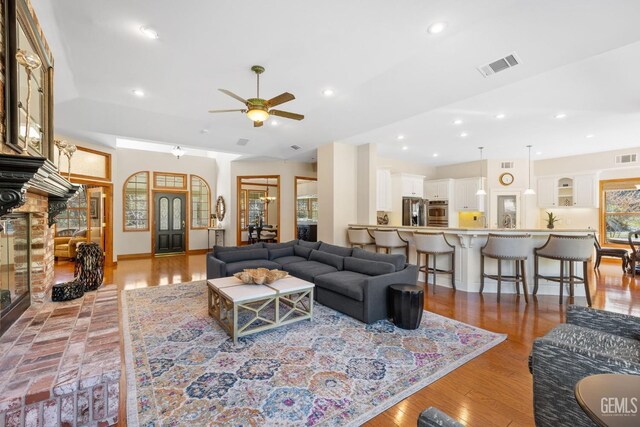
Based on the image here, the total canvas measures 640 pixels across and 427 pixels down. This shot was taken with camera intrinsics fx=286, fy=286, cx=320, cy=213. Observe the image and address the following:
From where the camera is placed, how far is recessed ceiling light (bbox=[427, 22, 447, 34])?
2.62 m

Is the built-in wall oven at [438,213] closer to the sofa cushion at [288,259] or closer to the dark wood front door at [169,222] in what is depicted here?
the sofa cushion at [288,259]

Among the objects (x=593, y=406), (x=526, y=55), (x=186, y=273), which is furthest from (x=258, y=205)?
(x=593, y=406)

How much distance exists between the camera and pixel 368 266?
155 inches

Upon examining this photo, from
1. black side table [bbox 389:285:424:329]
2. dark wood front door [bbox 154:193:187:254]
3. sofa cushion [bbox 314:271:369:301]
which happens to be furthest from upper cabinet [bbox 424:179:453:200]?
dark wood front door [bbox 154:193:187:254]

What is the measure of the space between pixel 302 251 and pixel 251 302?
2.11m

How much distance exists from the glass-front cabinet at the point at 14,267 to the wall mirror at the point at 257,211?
6163mm

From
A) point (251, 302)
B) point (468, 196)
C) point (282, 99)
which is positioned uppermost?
point (282, 99)

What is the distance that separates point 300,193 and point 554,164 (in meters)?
8.47

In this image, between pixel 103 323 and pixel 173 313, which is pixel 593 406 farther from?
pixel 173 313

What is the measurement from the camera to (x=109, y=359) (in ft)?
6.25

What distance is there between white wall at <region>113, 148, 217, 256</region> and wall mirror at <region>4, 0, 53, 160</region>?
561 cm

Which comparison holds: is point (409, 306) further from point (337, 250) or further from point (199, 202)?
point (199, 202)

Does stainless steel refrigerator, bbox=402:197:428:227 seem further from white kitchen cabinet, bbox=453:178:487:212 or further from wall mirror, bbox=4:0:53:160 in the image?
wall mirror, bbox=4:0:53:160

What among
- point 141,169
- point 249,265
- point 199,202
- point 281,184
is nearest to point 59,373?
point 249,265
